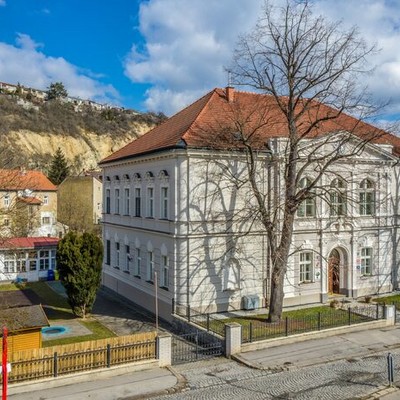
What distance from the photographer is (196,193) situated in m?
22.8

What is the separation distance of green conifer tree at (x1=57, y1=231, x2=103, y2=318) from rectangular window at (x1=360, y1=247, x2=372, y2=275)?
15.3m

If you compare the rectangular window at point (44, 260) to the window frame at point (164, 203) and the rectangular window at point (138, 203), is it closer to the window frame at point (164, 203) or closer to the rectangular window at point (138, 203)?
the rectangular window at point (138, 203)

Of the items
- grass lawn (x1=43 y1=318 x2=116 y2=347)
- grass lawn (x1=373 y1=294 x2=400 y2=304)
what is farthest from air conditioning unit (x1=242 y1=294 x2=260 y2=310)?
grass lawn (x1=373 y1=294 x2=400 y2=304)

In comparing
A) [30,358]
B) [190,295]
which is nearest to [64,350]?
[30,358]

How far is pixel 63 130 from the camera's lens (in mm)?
92500

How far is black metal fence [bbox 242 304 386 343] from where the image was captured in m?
19.1

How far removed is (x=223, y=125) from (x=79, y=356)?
13617mm

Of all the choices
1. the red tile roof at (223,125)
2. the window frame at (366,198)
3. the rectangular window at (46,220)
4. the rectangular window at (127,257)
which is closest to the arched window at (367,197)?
the window frame at (366,198)

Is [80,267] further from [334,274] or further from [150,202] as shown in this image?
[334,274]

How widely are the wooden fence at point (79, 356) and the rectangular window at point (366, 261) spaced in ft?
51.6

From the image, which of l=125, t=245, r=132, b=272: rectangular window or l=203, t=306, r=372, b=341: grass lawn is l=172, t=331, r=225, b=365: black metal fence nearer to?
l=203, t=306, r=372, b=341: grass lawn

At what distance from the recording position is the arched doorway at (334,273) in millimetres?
26594

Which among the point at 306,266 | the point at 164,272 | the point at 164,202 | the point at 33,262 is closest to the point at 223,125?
the point at 164,202

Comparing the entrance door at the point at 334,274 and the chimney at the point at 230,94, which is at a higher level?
the chimney at the point at 230,94
